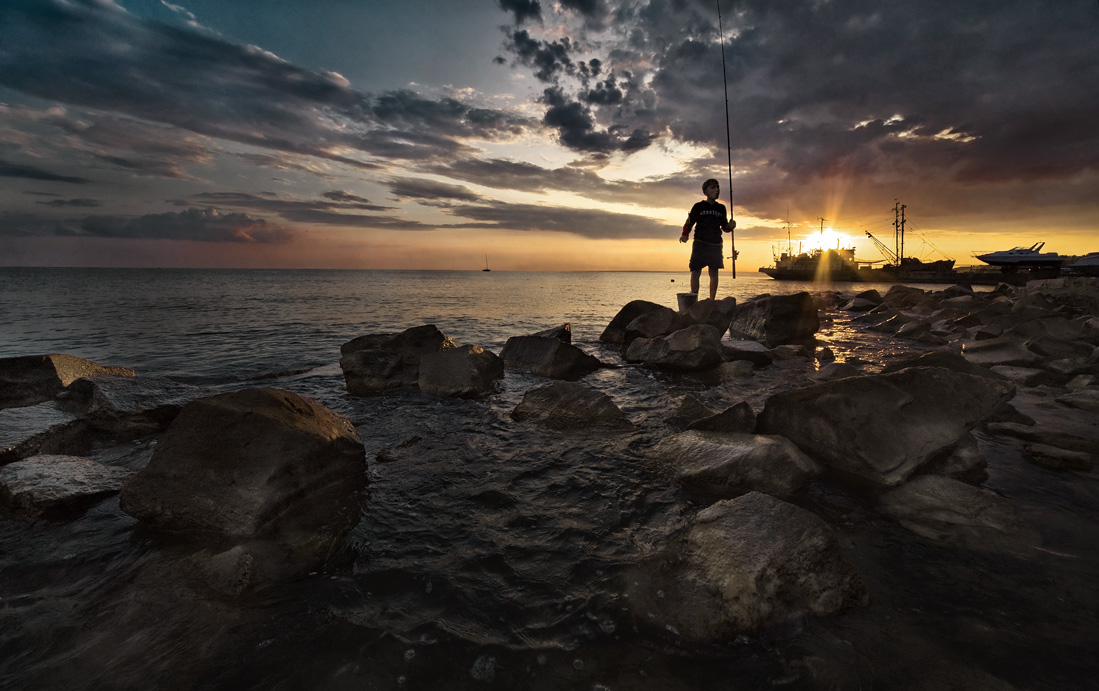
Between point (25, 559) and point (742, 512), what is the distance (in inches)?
234

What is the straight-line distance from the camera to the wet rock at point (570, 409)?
6242 millimetres

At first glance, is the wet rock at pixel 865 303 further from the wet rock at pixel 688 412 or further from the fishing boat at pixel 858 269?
the fishing boat at pixel 858 269

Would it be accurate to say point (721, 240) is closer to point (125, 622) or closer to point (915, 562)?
point (915, 562)

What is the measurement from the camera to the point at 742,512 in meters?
3.21

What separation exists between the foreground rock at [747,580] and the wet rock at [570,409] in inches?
122

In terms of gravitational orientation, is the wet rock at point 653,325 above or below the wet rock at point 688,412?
above

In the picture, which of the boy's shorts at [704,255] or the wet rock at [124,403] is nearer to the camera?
the wet rock at [124,403]

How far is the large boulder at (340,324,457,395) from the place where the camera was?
8.56m

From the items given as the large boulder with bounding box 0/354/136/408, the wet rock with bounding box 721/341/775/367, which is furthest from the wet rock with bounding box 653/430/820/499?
the large boulder with bounding box 0/354/136/408

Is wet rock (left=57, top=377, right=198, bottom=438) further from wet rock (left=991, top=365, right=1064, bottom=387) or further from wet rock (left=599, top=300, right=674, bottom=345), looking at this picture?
wet rock (left=991, top=365, right=1064, bottom=387)

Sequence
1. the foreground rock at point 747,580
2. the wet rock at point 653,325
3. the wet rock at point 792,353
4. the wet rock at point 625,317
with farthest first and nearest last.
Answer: the wet rock at point 625,317, the wet rock at point 653,325, the wet rock at point 792,353, the foreground rock at point 747,580

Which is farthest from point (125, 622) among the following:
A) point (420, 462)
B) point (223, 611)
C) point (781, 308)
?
point (781, 308)

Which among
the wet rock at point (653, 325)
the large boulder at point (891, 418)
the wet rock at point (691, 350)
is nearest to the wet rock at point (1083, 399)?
the large boulder at point (891, 418)

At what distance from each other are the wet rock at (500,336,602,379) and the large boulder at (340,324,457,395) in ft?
5.44
